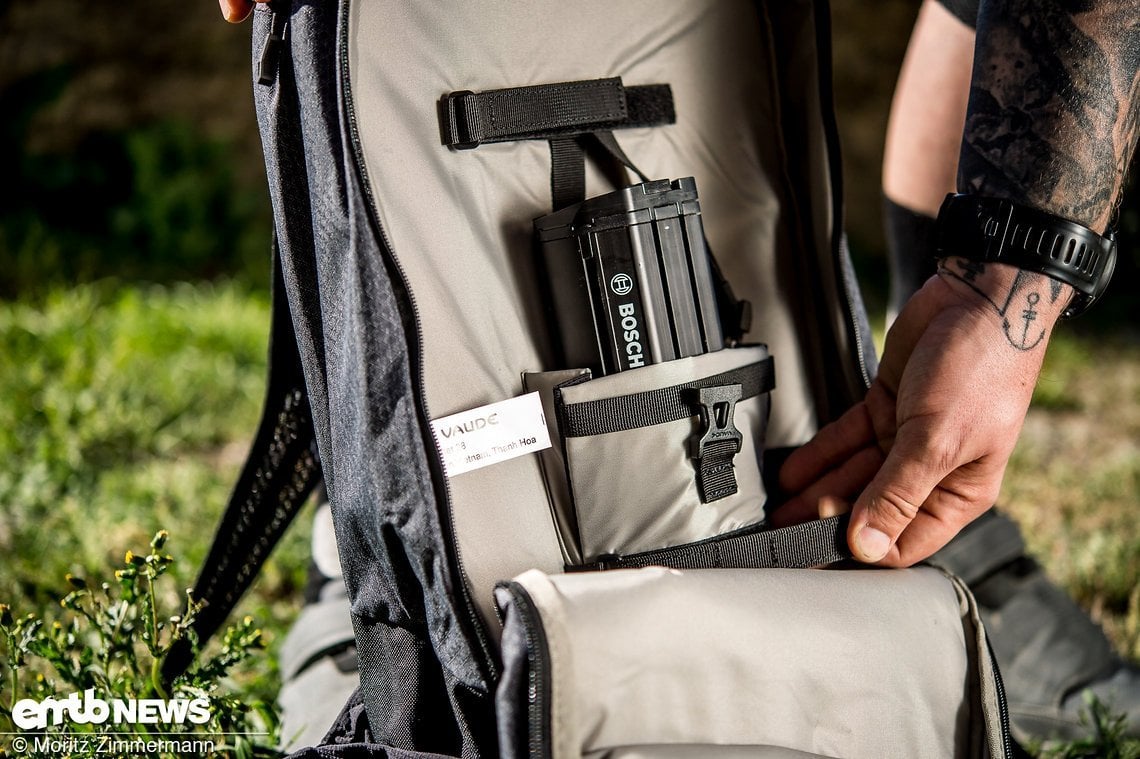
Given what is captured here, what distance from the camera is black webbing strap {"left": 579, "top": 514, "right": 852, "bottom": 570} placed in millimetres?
1120

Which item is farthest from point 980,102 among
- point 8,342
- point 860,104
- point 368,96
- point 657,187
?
point 860,104

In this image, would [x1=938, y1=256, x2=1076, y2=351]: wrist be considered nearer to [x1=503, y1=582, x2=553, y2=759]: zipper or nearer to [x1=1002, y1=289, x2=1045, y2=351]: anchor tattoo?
[x1=1002, y1=289, x2=1045, y2=351]: anchor tattoo

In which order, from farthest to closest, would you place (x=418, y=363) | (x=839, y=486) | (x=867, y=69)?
(x=867, y=69), (x=839, y=486), (x=418, y=363)

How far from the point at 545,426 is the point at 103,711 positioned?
65cm

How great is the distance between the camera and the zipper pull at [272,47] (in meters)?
1.07

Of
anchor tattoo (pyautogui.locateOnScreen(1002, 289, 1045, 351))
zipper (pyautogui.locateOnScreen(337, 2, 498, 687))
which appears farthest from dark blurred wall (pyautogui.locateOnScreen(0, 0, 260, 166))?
anchor tattoo (pyautogui.locateOnScreen(1002, 289, 1045, 351))

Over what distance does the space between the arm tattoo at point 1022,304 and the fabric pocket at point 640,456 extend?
1.07 ft

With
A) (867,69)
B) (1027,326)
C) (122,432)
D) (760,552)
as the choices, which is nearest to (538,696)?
(760,552)

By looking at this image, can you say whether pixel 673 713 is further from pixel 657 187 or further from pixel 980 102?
pixel 980 102

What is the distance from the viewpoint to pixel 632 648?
96 cm

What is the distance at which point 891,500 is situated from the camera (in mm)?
1131

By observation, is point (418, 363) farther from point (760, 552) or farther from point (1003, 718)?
point (1003, 718)

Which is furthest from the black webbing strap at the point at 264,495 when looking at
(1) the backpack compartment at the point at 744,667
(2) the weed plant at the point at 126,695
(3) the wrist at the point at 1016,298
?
(3) the wrist at the point at 1016,298

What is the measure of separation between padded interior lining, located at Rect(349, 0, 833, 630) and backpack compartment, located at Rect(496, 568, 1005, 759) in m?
0.13
